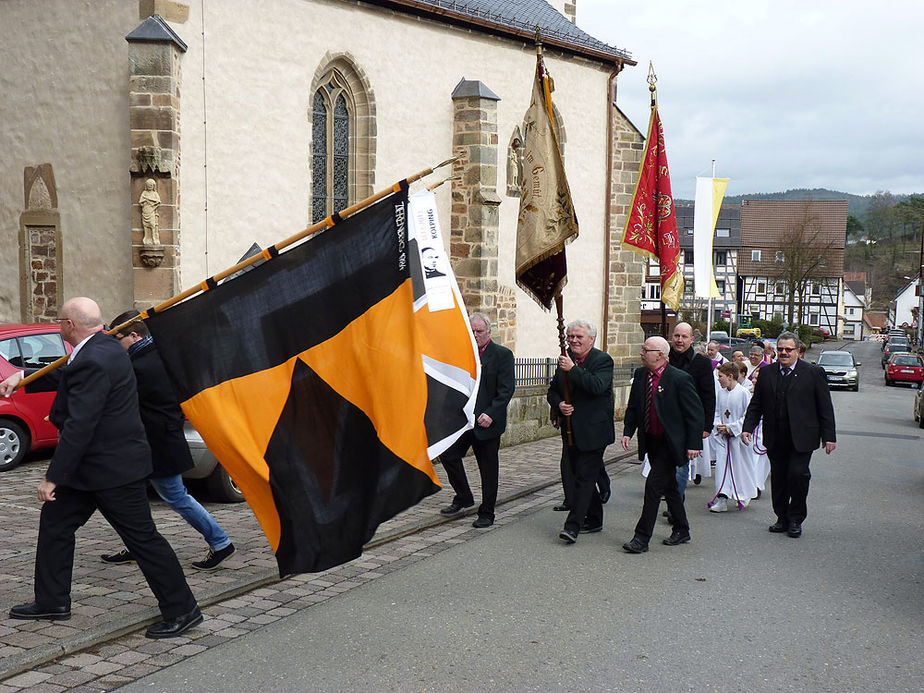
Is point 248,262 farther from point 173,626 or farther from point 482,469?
point 482,469

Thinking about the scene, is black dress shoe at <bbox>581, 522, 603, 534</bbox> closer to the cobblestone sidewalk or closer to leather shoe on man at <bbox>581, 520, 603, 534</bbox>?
leather shoe on man at <bbox>581, 520, 603, 534</bbox>

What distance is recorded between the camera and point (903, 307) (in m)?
119

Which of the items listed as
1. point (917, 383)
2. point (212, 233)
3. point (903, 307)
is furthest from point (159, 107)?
point (903, 307)

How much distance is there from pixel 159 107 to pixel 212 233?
226 centimetres

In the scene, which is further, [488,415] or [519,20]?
[519,20]

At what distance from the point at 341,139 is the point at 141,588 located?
42.6 ft

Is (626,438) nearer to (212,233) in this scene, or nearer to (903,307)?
(212,233)

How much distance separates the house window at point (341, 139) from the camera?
17750 mm

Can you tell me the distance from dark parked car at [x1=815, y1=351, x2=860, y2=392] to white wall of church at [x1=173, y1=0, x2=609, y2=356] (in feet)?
70.4

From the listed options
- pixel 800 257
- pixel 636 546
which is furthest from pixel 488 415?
pixel 800 257

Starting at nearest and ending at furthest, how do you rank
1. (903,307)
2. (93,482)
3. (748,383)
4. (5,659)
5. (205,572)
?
1. (5,659)
2. (93,482)
3. (205,572)
4. (748,383)
5. (903,307)

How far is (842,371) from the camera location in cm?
3850

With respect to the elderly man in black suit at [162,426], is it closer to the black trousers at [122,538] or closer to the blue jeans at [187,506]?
the blue jeans at [187,506]

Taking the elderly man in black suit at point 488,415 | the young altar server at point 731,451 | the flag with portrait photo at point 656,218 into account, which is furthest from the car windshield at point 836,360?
the elderly man in black suit at point 488,415
